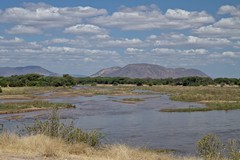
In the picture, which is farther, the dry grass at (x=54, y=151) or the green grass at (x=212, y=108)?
the green grass at (x=212, y=108)

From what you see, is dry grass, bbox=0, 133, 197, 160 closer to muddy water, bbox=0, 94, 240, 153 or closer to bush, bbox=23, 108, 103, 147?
bush, bbox=23, 108, 103, 147

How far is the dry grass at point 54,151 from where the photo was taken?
1248 cm

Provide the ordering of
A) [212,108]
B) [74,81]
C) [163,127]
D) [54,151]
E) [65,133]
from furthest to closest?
[74,81] < [212,108] < [163,127] < [65,133] < [54,151]

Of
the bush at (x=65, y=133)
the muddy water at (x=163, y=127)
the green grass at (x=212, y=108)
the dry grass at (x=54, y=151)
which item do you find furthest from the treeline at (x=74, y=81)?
the dry grass at (x=54, y=151)

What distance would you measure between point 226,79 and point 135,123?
133725 millimetres

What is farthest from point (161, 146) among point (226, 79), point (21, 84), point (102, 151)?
point (226, 79)

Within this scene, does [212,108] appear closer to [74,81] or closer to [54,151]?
[54,151]

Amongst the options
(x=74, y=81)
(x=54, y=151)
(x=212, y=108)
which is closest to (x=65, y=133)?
(x=54, y=151)

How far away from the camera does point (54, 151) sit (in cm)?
1284

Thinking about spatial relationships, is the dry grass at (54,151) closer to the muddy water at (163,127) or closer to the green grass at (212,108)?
the muddy water at (163,127)

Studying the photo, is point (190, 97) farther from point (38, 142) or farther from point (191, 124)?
point (38, 142)

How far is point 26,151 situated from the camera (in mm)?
13133

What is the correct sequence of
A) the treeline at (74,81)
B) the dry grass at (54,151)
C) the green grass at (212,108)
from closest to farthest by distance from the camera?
1. the dry grass at (54,151)
2. the green grass at (212,108)
3. the treeline at (74,81)

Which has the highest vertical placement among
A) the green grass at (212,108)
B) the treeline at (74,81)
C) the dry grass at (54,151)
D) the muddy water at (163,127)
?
the treeline at (74,81)
